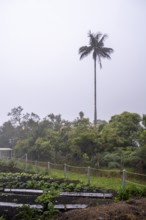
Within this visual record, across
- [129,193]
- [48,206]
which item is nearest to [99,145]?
[129,193]

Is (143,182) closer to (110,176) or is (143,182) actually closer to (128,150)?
(110,176)

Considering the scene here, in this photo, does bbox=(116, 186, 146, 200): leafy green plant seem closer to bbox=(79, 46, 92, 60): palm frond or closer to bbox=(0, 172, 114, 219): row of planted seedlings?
bbox=(0, 172, 114, 219): row of planted seedlings

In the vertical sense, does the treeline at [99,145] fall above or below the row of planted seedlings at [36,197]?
above

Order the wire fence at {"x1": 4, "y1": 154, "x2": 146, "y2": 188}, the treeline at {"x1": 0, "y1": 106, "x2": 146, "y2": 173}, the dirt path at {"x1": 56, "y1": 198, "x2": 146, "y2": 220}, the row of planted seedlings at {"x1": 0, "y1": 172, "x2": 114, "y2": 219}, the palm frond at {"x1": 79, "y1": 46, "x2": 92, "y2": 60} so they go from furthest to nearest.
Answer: the palm frond at {"x1": 79, "y1": 46, "x2": 92, "y2": 60}
the treeline at {"x1": 0, "y1": 106, "x2": 146, "y2": 173}
the wire fence at {"x1": 4, "y1": 154, "x2": 146, "y2": 188}
the row of planted seedlings at {"x1": 0, "y1": 172, "x2": 114, "y2": 219}
the dirt path at {"x1": 56, "y1": 198, "x2": 146, "y2": 220}

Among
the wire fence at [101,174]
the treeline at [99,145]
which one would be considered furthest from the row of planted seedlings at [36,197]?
the treeline at [99,145]

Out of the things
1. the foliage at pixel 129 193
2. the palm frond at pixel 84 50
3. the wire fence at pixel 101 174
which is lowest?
the wire fence at pixel 101 174

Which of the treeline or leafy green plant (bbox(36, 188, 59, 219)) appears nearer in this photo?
leafy green plant (bbox(36, 188, 59, 219))

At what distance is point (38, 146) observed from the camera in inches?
1156

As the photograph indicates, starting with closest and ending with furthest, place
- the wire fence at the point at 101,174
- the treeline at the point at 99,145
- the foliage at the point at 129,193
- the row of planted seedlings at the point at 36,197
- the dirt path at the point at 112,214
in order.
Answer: the dirt path at the point at 112,214 → the row of planted seedlings at the point at 36,197 → the foliage at the point at 129,193 → the wire fence at the point at 101,174 → the treeline at the point at 99,145

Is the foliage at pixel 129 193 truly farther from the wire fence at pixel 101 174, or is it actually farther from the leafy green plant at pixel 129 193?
the wire fence at pixel 101 174

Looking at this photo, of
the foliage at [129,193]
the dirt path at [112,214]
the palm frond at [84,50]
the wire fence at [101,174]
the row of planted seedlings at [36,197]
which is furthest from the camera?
the palm frond at [84,50]

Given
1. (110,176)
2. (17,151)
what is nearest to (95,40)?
(17,151)

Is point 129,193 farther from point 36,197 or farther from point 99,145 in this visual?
point 99,145

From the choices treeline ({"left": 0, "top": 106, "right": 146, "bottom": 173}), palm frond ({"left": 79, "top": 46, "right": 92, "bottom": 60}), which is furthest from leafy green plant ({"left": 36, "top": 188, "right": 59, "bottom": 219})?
palm frond ({"left": 79, "top": 46, "right": 92, "bottom": 60})
